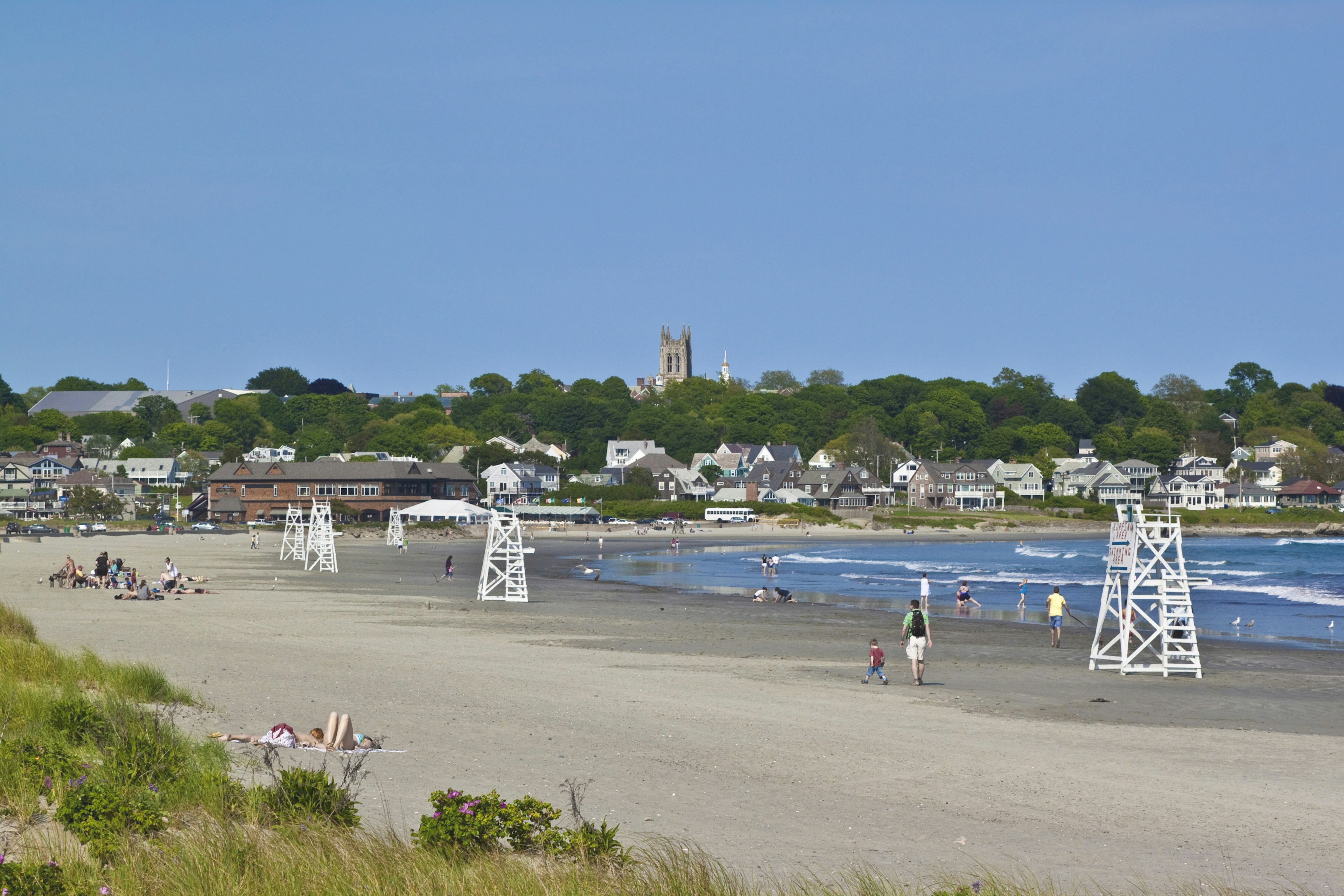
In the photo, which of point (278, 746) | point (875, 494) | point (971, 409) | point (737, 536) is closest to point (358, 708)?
point (278, 746)

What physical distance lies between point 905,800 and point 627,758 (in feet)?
9.25

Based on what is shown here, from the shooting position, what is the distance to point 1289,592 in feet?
131

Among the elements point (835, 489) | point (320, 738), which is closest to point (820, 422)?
point (835, 489)

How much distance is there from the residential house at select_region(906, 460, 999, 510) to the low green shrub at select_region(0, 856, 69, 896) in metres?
126

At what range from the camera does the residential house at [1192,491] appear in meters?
135

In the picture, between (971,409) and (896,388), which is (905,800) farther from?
(896,388)

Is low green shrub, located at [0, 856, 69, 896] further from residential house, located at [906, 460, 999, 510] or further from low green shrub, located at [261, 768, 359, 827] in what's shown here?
residential house, located at [906, 460, 999, 510]

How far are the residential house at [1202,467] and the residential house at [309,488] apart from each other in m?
92.4

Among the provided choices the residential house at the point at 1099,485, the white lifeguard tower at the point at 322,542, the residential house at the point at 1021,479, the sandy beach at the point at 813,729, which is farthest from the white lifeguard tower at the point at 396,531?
the residential house at the point at 1099,485

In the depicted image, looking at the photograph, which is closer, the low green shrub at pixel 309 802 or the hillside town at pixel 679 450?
the low green shrub at pixel 309 802

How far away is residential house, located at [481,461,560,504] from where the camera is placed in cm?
12219

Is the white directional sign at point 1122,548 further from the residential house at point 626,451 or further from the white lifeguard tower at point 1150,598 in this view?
the residential house at point 626,451

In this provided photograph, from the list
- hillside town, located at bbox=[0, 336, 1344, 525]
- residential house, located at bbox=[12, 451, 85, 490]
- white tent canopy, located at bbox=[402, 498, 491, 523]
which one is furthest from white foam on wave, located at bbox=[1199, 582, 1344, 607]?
residential house, located at bbox=[12, 451, 85, 490]

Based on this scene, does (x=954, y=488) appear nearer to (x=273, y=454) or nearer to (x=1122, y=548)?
(x=273, y=454)
